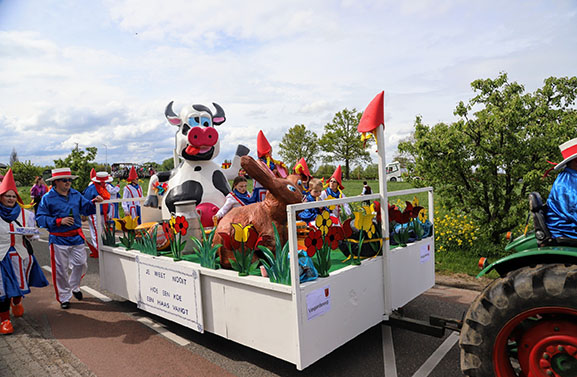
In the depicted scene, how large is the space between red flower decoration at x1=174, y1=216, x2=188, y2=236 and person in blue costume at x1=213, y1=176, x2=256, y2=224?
457 mm

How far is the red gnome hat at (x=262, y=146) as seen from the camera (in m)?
6.18

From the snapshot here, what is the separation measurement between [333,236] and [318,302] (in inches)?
23.1

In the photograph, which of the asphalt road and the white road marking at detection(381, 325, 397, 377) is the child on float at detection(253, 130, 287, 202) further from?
the white road marking at detection(381, 325, 397, 377)

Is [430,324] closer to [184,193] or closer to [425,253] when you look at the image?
[425,253]

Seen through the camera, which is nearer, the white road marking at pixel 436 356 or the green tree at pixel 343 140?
the white road marking at pixel 436 356

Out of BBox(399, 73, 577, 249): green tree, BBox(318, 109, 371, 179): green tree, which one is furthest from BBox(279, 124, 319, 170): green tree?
BBox(399, 73, 577, 249): green tree

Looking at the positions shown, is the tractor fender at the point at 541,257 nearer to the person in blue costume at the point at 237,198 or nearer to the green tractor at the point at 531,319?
the green tractor at the point at 531,319

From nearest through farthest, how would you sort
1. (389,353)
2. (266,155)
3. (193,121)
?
(389,353)
(193,121)
(266,155)

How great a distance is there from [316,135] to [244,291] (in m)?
34.7

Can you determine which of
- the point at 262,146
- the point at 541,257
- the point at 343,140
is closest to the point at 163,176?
the point at 262,146

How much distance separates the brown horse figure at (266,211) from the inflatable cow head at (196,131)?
1.83m

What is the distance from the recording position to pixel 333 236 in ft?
10.5

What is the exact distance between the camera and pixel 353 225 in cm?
361

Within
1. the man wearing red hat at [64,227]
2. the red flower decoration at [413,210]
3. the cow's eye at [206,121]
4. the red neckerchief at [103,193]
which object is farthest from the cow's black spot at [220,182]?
the red flower decoration at [413,210]
